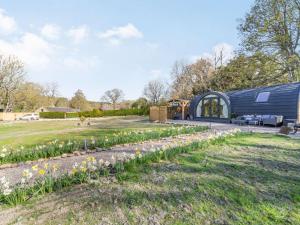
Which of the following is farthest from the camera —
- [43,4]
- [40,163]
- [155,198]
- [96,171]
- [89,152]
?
[43,4]

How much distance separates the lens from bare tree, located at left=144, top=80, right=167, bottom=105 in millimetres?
55188

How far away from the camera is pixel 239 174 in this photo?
4.11 meters

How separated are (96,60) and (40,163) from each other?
410 inches

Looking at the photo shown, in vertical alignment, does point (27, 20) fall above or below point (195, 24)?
below

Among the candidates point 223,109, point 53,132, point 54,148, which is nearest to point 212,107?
point 223,109

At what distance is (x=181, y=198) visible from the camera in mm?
3178

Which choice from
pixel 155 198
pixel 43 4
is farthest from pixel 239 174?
pixel 43 4

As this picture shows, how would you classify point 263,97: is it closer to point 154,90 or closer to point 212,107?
point 212,107

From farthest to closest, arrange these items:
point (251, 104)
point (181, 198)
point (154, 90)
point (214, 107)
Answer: point (154, 90), point (214, 107), point (251, 104), point (181, 198)

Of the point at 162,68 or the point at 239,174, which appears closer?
the point at 239,174

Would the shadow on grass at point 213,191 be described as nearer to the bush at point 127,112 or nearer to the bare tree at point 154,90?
the bush at point 127,112

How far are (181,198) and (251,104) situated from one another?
719 inches

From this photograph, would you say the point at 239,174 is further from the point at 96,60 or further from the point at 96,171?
the point at 96,60

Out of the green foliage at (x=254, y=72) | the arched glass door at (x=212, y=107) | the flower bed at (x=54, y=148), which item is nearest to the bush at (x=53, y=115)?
the arched glass door at (x=212, y=107)
